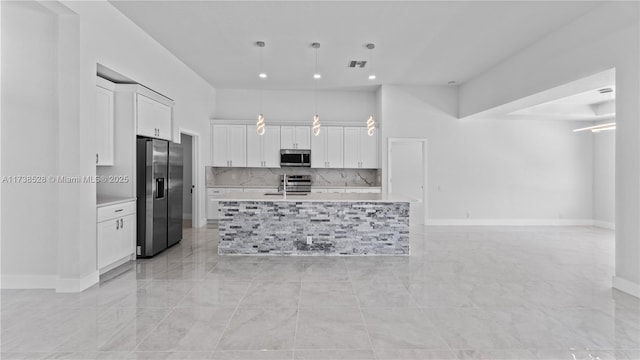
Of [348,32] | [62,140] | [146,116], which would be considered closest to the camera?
[62,140]

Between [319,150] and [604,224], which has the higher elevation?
[319,150]

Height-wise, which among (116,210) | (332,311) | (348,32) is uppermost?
(348,32)

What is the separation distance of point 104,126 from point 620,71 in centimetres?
586

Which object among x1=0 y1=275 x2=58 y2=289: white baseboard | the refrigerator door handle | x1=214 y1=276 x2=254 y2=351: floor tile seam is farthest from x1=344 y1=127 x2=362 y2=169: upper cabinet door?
x1=0 y1=275 x2=58 y2=289: white baseboard

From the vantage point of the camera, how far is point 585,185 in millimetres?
7492

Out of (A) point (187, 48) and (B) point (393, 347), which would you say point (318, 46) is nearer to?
(A) point (187, 48)

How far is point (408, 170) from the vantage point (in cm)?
747

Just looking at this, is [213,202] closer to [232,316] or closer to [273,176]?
[273,176]

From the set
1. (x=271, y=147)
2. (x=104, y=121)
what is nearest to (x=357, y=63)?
(x=271, y=147)

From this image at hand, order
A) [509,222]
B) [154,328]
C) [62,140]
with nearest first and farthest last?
[154,328] < [62,140] < [509,222]

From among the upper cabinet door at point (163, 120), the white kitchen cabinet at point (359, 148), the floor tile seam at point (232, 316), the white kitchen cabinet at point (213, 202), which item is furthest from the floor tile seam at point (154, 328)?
the white kitchen cabinet at point (359, 148)

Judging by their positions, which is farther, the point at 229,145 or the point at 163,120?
the point at 229,145

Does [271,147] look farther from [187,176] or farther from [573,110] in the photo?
[573,110]

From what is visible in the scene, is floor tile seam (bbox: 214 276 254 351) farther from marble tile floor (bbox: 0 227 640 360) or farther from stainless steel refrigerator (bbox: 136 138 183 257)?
stainless steel refrigerator (bbox: 136 138 183 257)
